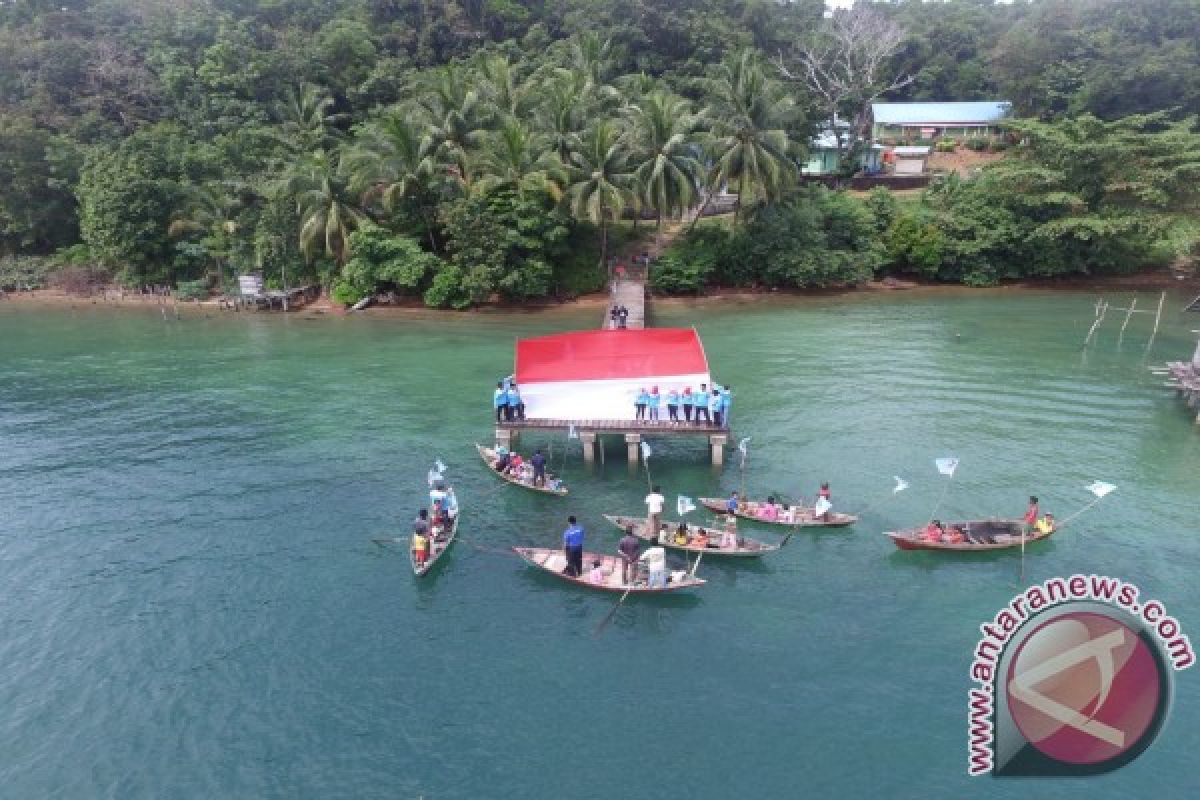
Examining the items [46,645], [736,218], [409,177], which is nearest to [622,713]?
[46,645]

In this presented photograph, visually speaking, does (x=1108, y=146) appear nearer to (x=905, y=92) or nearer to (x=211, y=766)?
(x=905, y=92)

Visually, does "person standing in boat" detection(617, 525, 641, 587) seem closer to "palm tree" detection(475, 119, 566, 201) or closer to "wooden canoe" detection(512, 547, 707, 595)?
"wooden canoe" detection(512, 547, 707, 595)

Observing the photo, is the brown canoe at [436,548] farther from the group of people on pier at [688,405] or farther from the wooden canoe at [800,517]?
the group of people on pier at [688,405]

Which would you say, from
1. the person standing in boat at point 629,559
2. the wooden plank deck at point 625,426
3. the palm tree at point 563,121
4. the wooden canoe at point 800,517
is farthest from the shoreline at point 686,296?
the person standing in boat at point 629,559

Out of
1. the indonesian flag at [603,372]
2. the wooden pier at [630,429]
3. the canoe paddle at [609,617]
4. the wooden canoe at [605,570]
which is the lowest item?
the canoe paddle at [609,617]

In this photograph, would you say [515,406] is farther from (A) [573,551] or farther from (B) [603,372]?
(A) [573,551]
